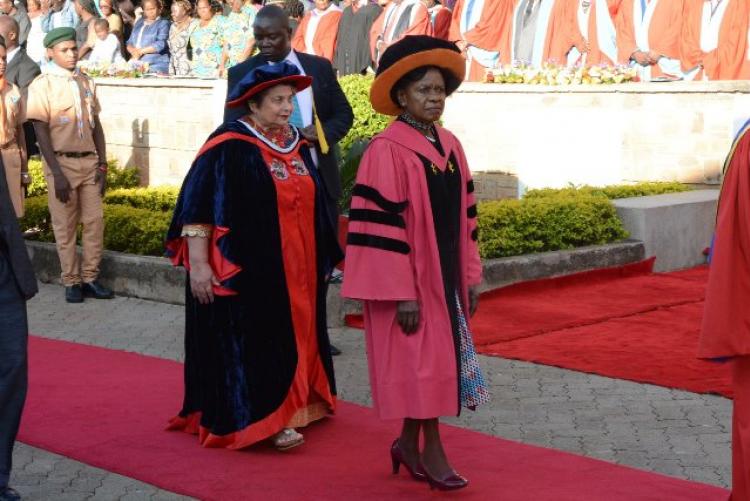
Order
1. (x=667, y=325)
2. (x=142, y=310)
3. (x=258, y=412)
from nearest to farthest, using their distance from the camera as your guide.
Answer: (x=258, y=412) → (x=667, y=325) → (x=142, y=310)

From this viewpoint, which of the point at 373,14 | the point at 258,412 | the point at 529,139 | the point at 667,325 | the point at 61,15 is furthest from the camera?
the point at 61,15

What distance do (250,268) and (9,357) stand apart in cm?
145

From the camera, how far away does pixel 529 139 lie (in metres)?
15.2

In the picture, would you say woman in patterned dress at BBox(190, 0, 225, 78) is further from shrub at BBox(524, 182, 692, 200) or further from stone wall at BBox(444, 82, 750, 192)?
shrub at BBox(524, 182, 692, 200)

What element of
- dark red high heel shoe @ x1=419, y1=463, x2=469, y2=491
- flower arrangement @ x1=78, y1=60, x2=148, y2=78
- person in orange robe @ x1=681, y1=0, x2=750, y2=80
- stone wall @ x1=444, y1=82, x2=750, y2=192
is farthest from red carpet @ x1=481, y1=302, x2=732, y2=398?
flower arrangement @ x1=78, y1=60, x2=148, y2=78

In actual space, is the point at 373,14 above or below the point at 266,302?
above

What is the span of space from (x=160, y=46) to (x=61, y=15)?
2.99 m

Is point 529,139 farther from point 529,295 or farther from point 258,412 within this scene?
point 258,412

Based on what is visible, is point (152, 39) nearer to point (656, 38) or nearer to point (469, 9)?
point (469, 9)

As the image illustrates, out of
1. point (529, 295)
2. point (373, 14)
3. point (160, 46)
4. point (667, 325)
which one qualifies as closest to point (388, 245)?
point (667, 325)

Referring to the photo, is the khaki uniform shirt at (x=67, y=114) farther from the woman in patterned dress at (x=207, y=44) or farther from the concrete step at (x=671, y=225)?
the woman in patterned dress at (x=207, y=44)

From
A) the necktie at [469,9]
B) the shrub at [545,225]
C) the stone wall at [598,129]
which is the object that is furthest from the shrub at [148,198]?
the necktie at [469,9]

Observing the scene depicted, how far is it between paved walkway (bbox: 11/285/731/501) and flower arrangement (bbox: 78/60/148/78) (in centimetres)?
933

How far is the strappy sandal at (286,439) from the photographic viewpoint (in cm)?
734
